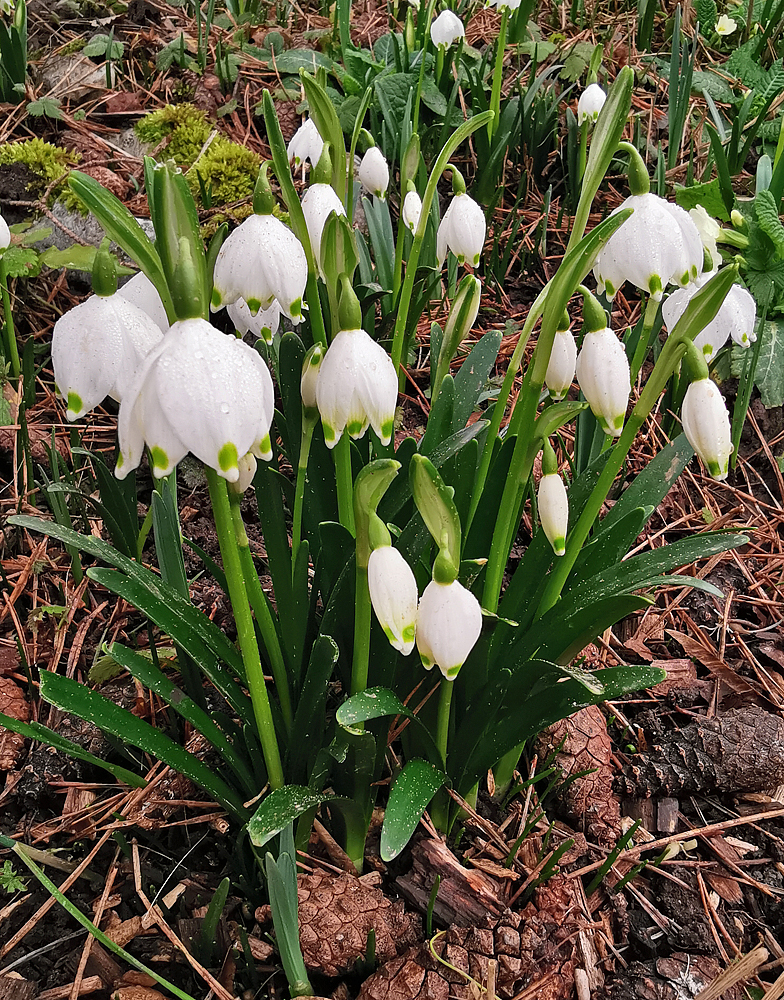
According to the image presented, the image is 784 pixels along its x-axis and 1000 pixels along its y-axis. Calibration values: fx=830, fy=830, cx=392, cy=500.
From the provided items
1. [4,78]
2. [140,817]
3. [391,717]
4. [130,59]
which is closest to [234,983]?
[140,817]

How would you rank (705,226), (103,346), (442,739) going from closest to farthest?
(103,346), (442,739), (705,226)

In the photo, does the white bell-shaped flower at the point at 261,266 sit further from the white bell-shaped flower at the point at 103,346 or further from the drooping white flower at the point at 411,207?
the drooping white flower at the point at 411,207

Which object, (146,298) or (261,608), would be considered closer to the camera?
(146,298)

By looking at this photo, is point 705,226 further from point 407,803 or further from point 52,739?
point 52,739

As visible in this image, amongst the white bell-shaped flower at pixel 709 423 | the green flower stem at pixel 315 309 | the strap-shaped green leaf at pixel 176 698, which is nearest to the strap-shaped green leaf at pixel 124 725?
the strap-shaped green leaf at pixel 176 698

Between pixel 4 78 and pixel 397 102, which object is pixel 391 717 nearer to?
pixel 397 102

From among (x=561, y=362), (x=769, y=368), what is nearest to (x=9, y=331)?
(x=561, y=362)

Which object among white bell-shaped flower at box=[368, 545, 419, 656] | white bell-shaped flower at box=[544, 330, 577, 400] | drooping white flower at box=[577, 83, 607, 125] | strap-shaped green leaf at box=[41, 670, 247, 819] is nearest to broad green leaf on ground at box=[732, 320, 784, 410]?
drooping white flower at box=[577, 83, 607, 125]
